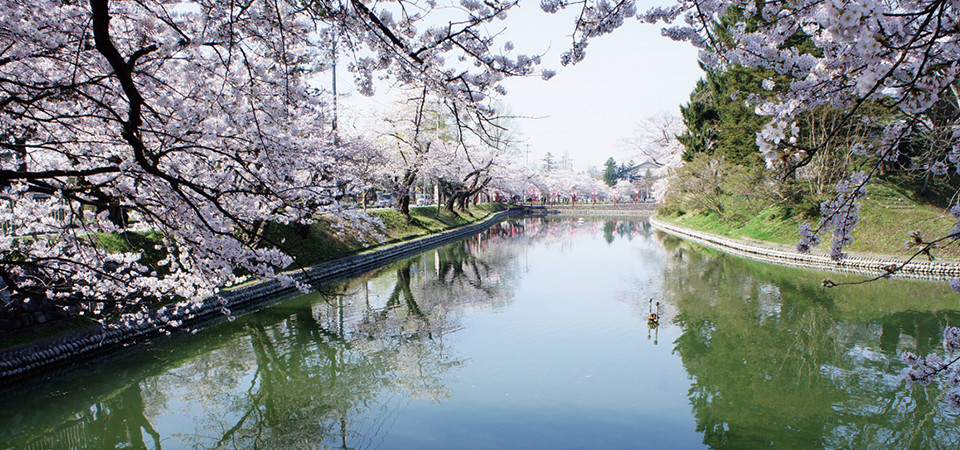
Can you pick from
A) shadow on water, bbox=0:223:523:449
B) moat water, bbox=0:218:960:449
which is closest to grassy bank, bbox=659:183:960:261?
moat water, bbox=0:218:960:449

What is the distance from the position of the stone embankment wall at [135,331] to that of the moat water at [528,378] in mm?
295

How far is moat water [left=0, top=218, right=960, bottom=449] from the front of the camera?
5.60 metres

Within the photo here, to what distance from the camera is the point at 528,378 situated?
23.2ft

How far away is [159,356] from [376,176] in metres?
14.8

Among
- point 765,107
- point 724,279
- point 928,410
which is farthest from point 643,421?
point 724,279

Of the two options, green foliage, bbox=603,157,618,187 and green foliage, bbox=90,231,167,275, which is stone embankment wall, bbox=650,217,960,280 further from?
green foliage, bbox=603,157,618,187

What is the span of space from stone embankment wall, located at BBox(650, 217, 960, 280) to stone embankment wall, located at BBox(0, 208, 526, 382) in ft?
38.8

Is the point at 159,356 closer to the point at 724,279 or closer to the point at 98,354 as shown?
the point at 98,354

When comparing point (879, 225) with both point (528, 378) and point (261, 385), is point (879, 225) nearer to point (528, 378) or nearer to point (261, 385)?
point (528, 378)

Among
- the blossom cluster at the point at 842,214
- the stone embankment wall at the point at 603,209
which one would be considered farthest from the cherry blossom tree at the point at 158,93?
the stone embankment wall at the point at 603,209

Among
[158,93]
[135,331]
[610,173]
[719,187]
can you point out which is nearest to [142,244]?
[135,331]

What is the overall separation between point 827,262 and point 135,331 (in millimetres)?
16513

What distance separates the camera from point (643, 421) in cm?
575

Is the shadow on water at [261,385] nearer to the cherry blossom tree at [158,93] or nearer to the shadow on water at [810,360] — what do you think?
the cherry blossom tree at [158,93]
